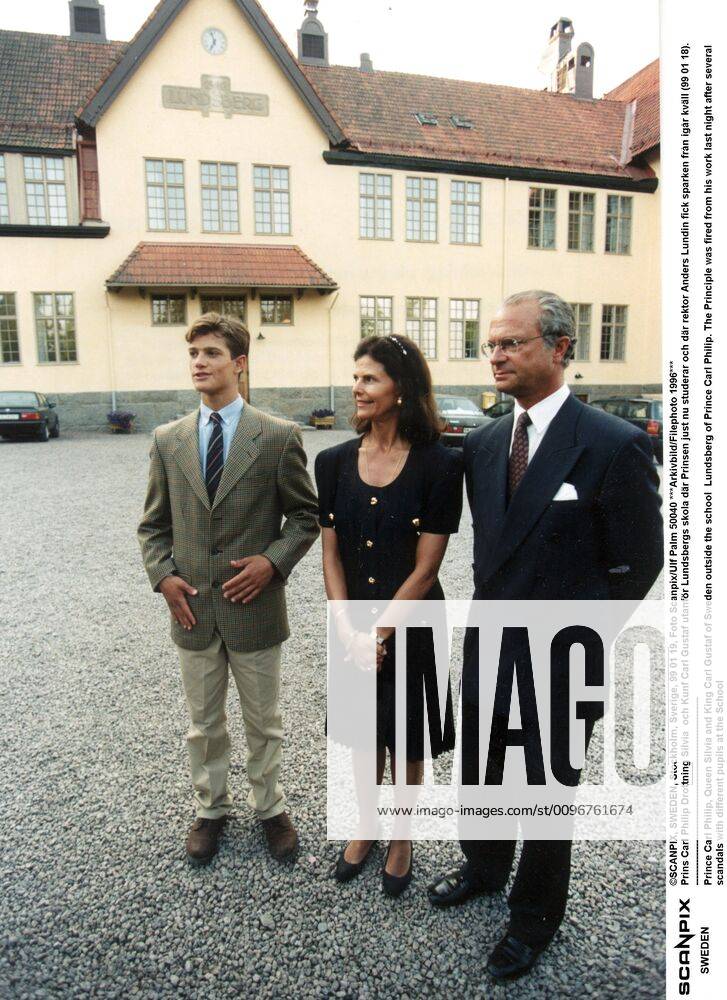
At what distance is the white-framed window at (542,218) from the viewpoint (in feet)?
83.1

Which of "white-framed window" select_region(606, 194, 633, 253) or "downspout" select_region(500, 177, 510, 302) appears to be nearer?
"downspout" select_region(500, 177, 510, 302)

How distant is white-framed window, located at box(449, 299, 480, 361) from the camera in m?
25.2

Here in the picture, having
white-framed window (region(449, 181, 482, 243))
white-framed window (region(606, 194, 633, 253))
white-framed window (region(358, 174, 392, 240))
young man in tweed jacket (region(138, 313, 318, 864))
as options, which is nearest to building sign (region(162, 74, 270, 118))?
white-framed window (region(358, 174, 392, 240))

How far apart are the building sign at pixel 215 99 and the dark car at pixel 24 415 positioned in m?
9.99

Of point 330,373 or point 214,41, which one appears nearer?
point 214,41

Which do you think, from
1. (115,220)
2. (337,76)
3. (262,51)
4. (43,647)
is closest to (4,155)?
(115,220)

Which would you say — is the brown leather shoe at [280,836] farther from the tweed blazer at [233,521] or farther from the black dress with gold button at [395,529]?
the tweed blazer at [233,521]

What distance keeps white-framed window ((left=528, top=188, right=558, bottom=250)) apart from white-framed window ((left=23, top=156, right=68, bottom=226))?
1575cm

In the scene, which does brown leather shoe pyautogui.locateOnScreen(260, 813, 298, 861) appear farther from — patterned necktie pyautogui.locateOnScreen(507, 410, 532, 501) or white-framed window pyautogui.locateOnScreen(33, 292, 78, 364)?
white-framed window pyautogui.locateOnScreen(33, 292, 78, 364)

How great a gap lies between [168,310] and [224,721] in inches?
843

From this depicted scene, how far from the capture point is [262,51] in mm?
21859

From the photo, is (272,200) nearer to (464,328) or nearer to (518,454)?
(464,328)

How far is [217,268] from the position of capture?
21.7 m

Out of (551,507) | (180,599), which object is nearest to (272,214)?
(180,599)
